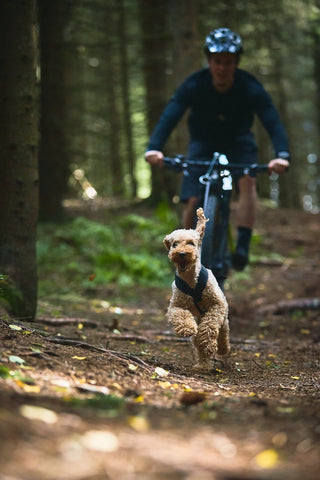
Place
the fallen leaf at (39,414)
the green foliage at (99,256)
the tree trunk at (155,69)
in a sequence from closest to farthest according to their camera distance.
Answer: the fallen leaf at (39,414), the green foliage at (99,256), the tree trunk at (155,69)

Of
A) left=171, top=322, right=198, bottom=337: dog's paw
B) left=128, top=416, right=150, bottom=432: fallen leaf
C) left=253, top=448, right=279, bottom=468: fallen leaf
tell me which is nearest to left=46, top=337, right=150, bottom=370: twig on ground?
left=171, top=322, right=198, bottom=337: dog's paw

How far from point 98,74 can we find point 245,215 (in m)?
16.9

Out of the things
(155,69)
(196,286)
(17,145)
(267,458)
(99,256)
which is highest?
(155,69)

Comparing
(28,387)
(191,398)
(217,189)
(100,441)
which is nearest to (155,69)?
(217,189)

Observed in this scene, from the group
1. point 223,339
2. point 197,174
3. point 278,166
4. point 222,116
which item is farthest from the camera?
point 222,116

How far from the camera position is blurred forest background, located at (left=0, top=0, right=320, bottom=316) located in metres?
5.19

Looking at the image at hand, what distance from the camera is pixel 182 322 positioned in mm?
4004

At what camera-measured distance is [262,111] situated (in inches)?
232

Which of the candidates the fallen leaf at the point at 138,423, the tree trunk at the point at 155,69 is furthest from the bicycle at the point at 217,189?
the tree trunk at the point at 155,69

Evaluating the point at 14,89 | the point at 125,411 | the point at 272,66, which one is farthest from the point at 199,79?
the point at 272,66

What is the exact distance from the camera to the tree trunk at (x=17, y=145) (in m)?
5.14

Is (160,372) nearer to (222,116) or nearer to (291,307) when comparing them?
(222,116)

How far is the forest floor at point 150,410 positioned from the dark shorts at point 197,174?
180 cm

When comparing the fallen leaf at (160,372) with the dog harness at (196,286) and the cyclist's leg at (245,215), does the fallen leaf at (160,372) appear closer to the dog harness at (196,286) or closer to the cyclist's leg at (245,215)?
the dog harness at (196,286)
